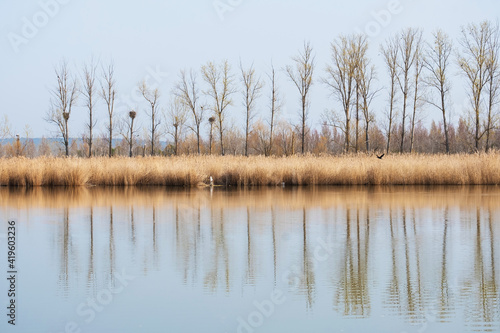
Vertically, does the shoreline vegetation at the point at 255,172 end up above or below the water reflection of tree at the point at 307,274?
above

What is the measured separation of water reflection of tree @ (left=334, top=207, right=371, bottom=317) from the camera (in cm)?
459

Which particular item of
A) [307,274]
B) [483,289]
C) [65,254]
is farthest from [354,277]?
[65,254]

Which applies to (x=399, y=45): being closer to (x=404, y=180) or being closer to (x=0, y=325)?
(x=404, y=180)

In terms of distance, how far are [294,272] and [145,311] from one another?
1750 millimetres

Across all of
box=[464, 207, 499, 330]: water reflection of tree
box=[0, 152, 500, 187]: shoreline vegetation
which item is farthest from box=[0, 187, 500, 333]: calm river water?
box=[0, 152, 500, 187]: shoreline vegetation

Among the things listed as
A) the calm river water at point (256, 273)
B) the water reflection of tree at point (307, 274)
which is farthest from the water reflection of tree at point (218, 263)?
the water reflection of tree at point (307, 274)

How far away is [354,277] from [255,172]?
16099 millimetres

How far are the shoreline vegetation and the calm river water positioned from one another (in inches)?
431

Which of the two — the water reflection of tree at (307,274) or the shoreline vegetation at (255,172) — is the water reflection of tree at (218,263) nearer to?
the water reflection of tree at (307,274)

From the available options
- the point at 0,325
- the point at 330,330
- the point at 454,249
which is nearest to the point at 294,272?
the point at 330,330

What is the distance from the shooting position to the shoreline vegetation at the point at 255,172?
21281 millimetres

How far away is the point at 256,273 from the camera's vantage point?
574 cm

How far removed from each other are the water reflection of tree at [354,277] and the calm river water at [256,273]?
0.05 feet

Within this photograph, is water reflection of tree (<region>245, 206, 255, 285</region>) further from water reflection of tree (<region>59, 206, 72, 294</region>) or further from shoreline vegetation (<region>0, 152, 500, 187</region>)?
shoreline vegetation (<region>0, 152, 500, 187</region>)
